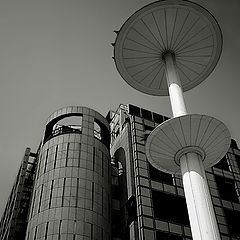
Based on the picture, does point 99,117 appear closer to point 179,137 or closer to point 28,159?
point 28,159

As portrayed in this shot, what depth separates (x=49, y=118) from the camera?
172 feet

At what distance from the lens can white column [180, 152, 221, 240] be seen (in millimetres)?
19375

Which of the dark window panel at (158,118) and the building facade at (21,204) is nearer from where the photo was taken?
the building facade at (21,204)

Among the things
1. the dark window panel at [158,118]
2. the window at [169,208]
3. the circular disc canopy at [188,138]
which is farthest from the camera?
the dark window panel at [158,118]

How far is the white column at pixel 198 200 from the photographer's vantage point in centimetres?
1938

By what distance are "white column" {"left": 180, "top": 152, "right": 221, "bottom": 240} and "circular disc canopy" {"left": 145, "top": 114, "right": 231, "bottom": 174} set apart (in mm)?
725

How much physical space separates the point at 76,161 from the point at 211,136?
80.2 feet

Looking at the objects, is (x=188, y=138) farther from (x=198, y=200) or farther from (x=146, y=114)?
(x=146, y=114)

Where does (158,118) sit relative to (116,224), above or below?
above

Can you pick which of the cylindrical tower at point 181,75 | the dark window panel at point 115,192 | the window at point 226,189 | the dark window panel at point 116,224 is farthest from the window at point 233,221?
the cylindrical tower at point 181,75

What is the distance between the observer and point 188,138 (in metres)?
23.2

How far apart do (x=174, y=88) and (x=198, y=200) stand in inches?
341

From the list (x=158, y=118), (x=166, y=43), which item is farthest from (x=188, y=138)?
(x=158, y=118)

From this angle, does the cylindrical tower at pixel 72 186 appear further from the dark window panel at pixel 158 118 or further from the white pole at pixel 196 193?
the white pole at pixel 196 193
